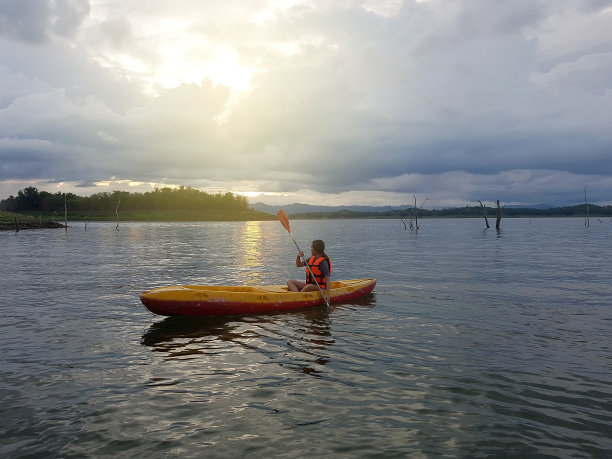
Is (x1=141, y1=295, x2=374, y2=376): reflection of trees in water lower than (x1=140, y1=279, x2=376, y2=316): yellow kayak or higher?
lower

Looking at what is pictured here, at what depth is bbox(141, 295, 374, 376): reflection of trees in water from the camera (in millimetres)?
7988

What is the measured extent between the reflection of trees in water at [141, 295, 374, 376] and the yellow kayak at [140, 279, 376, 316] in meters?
0.25

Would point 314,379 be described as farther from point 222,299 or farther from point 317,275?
point 317,275

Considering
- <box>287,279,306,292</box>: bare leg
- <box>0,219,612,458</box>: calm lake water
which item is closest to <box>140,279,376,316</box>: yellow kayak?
<box>287,279,306,292</box>: bare leg

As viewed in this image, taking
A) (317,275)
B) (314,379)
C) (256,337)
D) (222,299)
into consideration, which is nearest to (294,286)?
(317,275)

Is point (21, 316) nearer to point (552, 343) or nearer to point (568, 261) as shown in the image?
point (552, 343)

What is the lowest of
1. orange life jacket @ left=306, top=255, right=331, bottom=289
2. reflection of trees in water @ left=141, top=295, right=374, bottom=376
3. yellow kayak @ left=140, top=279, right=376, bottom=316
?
reflection of trees in water @ left=141, top=295, right=374, bottom=376

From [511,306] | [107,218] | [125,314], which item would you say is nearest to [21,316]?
[125,314]

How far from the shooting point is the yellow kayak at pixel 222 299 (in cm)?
1024

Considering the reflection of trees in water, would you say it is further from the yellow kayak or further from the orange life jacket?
the orange life jacket

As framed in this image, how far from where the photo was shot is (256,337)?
9305mm

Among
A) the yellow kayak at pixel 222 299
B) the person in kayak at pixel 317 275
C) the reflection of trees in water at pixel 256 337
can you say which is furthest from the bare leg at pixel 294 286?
the reflection of trees in water at pixel 256 337

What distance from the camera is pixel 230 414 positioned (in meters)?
5.47

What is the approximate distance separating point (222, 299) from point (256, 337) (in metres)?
2.01
